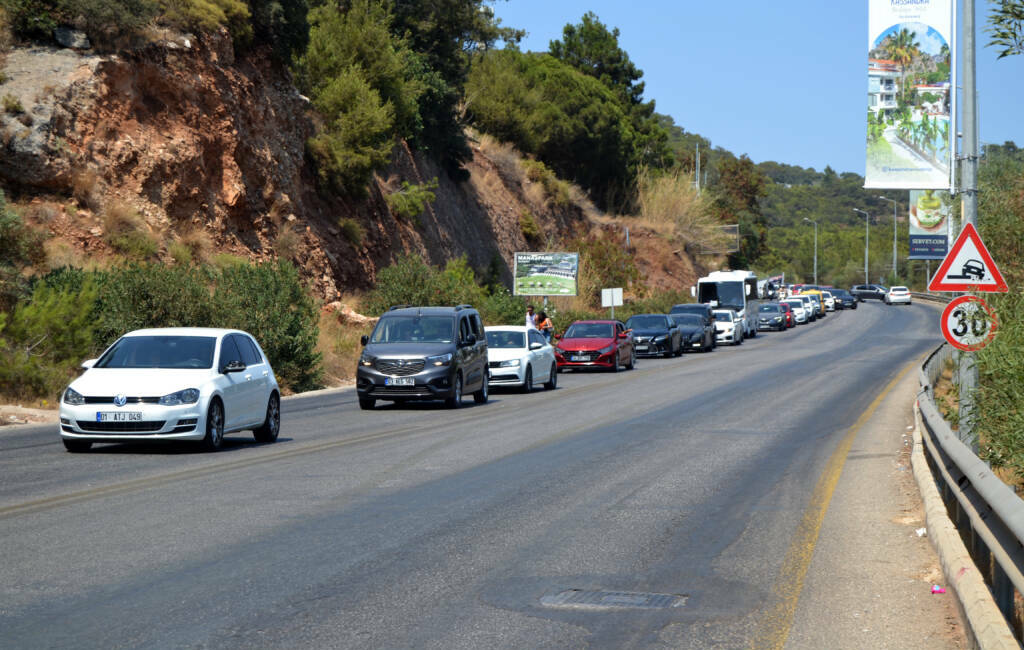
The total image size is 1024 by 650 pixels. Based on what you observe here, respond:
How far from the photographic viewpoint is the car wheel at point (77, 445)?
1480 centimetres

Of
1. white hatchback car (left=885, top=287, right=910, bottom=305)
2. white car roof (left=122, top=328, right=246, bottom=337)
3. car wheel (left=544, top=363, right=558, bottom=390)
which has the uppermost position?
white car roof (left=122, top=328, right=246, bottom=337)

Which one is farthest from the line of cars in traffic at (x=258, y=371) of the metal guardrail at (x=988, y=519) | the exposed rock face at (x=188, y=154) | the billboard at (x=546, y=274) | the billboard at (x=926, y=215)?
the billboard at (x=926, y=215)

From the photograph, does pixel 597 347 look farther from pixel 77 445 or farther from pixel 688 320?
pixel 77 445

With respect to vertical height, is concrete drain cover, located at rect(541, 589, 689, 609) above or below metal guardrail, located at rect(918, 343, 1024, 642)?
below

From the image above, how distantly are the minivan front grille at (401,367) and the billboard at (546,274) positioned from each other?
30.7m

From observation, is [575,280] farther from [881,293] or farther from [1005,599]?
[881,293]

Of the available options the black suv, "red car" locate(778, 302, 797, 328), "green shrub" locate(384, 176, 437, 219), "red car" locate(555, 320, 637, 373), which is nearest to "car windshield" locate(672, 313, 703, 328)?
"red car" locate(555, 320, 637, 373)

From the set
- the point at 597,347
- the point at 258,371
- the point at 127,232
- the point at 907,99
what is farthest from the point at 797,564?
the point at 907,99

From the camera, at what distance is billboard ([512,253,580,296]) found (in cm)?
5381

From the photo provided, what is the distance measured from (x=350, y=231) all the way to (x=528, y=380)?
18.5 metres

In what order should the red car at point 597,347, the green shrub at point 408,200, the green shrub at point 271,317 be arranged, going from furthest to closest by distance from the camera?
1. the green shrub at point 408,200
2. the red car at point 597,347
3. the green shrub at point 271,317

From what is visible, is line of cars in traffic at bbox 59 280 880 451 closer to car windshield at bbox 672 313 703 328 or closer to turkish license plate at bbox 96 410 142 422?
→ turkish license plate at bbox 96 410 142 422

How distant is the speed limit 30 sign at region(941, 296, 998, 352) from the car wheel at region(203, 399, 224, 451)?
941 centimetres

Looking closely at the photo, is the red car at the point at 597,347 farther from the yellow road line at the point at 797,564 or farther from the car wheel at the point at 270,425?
the yellow road line at the point at 797,564
